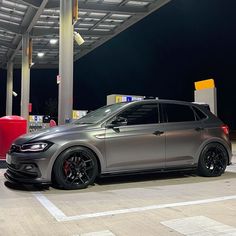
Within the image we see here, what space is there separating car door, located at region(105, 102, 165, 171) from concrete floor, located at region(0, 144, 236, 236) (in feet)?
1.34

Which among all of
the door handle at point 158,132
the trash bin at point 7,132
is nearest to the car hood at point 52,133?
the door handle at point 158,132

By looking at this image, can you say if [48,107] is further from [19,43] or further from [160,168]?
[160,168]

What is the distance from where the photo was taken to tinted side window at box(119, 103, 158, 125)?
766 cm

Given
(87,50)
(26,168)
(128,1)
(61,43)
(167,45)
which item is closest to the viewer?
(26,168)

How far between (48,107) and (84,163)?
226ft

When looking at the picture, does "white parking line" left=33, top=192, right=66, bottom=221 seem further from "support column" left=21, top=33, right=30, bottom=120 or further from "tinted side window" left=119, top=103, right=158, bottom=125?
"support column" left=21, top=33, right=30, bottom=120

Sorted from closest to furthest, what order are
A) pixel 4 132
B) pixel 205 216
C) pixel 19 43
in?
pixel 205 216, pixel 4 132, pixel 19 43

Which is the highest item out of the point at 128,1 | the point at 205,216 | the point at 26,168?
the point at 128,1

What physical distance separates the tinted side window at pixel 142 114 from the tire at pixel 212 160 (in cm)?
125

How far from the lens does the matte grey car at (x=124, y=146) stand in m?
6.86

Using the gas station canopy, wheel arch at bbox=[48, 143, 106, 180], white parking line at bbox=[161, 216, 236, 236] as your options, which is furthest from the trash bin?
the gas station canopy

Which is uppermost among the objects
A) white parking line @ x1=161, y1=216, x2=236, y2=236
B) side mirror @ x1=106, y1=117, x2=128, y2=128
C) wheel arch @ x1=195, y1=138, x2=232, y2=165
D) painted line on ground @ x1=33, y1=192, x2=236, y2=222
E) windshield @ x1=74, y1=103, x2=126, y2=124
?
windshield @ x1=74, y1=103, x2=126, y2=124

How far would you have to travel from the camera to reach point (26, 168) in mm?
6812

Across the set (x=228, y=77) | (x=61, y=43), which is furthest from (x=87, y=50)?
(x=228, y=77)
